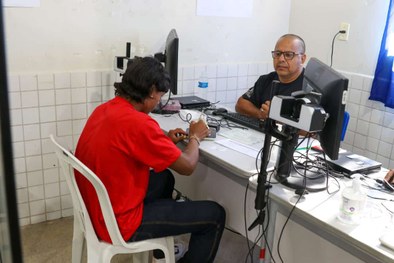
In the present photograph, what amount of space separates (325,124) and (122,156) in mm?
815

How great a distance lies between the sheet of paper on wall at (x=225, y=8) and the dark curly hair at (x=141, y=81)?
1.35m

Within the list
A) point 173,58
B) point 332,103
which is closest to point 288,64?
point 173,58

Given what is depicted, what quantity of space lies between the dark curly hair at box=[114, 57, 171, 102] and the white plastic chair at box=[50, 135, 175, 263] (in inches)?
14.8

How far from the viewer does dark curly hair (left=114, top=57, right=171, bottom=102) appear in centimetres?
178

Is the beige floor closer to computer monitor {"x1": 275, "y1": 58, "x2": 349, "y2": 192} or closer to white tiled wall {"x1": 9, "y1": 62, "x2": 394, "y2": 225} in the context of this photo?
white tiled wall {"x1": 9, "y1": 62, "x2": 394, "y2": 225}

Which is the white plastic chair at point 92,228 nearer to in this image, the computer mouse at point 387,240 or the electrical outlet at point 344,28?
the computer mouse at point 387,240

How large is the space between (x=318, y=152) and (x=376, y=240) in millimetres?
786

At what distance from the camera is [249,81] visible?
350cm

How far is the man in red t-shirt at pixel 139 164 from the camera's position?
1651mm

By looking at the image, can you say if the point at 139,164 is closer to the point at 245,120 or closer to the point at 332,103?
the point at 332,103

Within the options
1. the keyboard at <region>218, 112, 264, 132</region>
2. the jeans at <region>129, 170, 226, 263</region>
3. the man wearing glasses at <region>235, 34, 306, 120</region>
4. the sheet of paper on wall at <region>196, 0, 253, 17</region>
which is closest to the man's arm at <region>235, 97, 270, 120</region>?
the man wearing glasses at <region>235, 34, 306, 120</region>

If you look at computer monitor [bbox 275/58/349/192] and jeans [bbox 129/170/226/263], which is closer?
computer monitor [bbox 275/58/349/192]

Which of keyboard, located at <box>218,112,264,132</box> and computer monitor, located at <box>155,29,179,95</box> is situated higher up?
computer monitor, located at <box>155,29,179,95</box>

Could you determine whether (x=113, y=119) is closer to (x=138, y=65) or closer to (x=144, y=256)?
(x=138, y=65)
